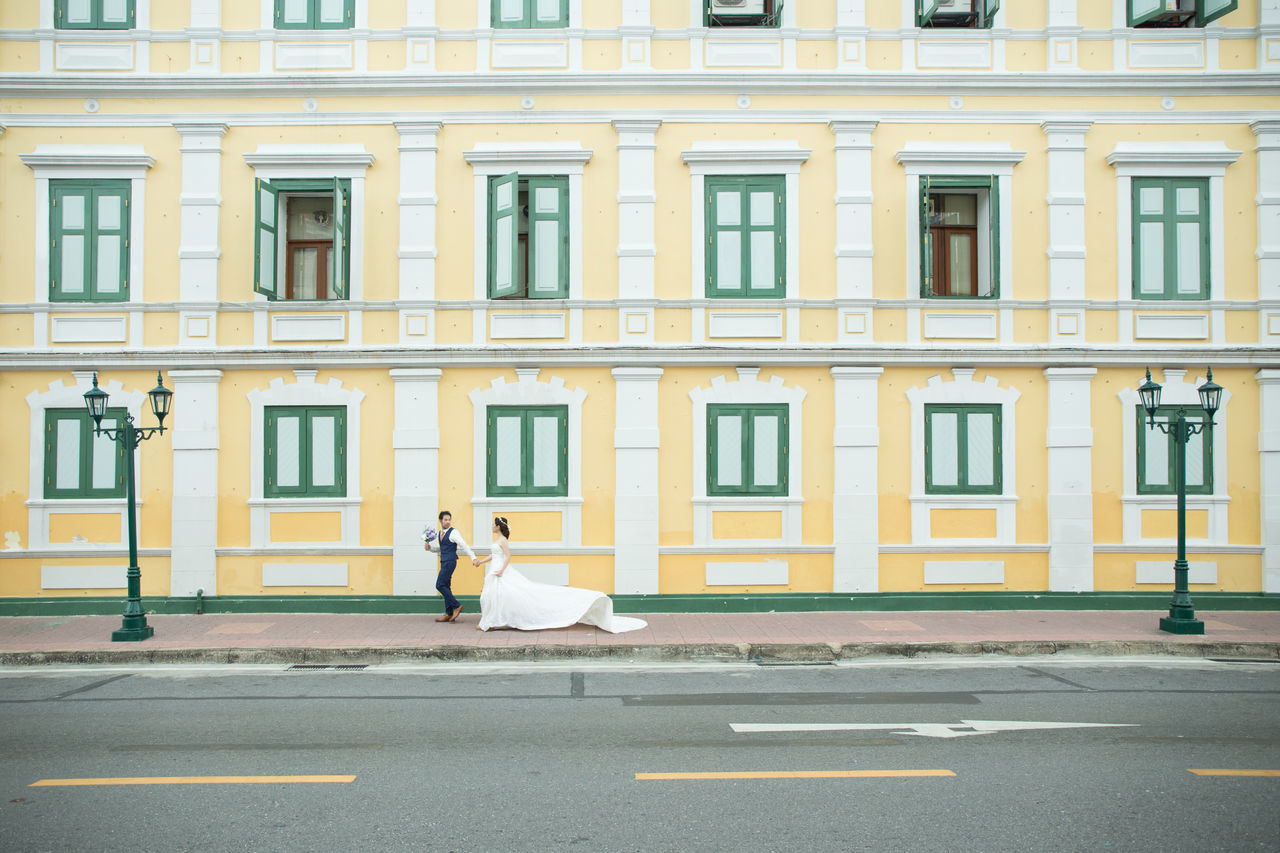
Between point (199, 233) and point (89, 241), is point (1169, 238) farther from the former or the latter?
point (89, 241)

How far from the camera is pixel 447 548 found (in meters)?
13.0

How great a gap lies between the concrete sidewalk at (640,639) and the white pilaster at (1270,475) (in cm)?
97

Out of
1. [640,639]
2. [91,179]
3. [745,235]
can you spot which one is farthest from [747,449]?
[91,179]

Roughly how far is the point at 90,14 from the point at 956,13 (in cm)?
1391

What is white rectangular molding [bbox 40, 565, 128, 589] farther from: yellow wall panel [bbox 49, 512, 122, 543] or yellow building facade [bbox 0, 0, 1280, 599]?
yellow wall panel [bbox 49, 512, 122, 543]

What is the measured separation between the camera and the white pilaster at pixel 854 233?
14.3 meters

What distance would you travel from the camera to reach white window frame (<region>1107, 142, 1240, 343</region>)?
47.1ft

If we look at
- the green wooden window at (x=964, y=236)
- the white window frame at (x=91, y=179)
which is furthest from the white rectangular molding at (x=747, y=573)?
the white window frame at (x=91, y=179)

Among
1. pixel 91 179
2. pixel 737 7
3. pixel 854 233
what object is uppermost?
pixel 737 7

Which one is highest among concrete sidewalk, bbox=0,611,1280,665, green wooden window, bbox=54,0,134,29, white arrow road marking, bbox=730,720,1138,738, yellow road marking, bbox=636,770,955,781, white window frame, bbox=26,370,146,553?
green wooden window, bbox=54,0,134,29

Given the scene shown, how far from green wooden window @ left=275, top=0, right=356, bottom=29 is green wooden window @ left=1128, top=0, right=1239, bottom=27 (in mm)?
12622

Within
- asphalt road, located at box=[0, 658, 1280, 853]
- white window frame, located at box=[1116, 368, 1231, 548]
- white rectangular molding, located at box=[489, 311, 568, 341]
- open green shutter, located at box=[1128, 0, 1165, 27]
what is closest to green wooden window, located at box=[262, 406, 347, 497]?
white rectangular molding, located at box=[489, 311, 568, 341]

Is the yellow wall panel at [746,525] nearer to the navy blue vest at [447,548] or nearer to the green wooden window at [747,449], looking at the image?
the green wooden window at [747,449]

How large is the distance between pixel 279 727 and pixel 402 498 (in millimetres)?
6143
